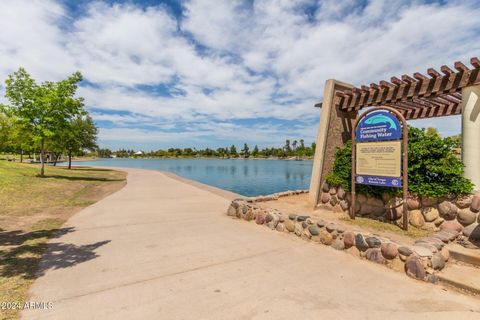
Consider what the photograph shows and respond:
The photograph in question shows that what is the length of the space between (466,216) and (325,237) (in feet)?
10.6

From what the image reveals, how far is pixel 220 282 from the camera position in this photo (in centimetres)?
408

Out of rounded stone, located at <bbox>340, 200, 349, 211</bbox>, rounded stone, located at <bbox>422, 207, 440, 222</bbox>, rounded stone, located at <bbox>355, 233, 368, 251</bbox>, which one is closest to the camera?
rounded stone, located at <bbox>355, 233, 368, 251</bbox>

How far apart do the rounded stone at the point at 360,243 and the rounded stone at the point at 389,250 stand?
0.32 meters

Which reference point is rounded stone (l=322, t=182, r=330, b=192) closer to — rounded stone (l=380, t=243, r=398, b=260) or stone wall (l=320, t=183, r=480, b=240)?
stone wall (l=320, t=183, r=480, b=240)

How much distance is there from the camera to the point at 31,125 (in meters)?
17.9

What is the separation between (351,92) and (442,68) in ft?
8.65

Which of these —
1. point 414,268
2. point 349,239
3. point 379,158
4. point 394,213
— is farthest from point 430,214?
point 414,268

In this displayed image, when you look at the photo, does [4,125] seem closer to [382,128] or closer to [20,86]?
[20,86]

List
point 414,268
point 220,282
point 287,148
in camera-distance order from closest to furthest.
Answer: point 220,282 < point 414,268 < point 287,148

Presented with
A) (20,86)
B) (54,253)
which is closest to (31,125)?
(20,86)

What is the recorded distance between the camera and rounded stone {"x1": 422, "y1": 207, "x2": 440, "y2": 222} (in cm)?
638

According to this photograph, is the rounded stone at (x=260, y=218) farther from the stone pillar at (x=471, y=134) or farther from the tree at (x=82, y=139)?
the tree at (x=82, y=139)

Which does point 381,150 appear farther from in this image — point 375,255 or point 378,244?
point 375,255

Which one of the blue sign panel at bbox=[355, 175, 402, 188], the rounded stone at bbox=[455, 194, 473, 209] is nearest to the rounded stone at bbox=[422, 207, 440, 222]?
the rounded stone at bbox=[455, 194, 473, 209]
